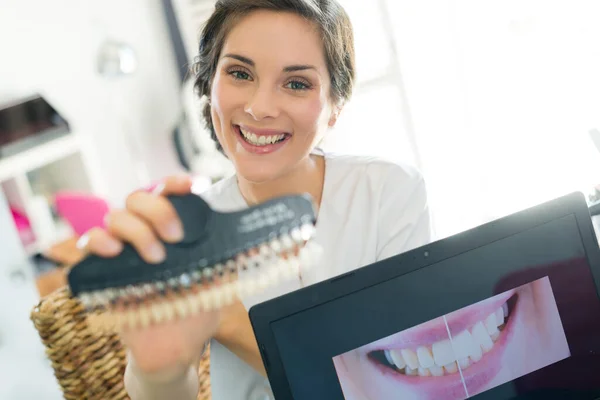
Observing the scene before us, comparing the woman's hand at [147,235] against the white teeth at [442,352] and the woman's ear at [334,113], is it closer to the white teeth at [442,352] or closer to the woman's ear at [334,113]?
the white teeth at [442,352]

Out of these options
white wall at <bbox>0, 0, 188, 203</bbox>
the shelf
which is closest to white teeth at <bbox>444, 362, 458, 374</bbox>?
the shelf

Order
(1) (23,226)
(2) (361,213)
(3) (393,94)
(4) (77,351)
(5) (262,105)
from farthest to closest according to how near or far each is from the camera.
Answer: (3) (393,94) < (1) (23,226) < (2) (361,213) < (5) (262,105) < (4) (77,351)

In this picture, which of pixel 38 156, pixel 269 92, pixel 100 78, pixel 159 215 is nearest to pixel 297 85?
pixel 269 92

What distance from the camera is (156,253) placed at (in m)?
0.44

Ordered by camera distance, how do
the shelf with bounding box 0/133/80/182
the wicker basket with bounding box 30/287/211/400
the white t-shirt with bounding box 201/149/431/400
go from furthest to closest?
the shelf with bounding box 0/133/80/182
the white t-shirt with bounding box 201/149/431/400
the wicker basket with bounding box 30/287/211/400

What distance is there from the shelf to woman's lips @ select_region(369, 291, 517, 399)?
1340 millimetres

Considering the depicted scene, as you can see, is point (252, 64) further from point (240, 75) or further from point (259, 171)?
point (259, 171)

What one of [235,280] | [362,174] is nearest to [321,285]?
[235,280]

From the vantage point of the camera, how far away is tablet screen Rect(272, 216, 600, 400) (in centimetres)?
62

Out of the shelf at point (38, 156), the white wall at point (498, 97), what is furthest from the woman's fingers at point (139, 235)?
the white wall at point (498, 97)

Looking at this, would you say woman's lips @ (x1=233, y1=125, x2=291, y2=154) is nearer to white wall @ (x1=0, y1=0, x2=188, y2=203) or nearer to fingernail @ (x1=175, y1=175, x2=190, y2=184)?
fingernail @ (x1=175, y1=175, x2=190, y2=184)

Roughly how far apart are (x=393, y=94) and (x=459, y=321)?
189 cm

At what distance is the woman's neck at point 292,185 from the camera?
106 centimetres

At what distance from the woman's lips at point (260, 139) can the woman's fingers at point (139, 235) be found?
1.69 ft
